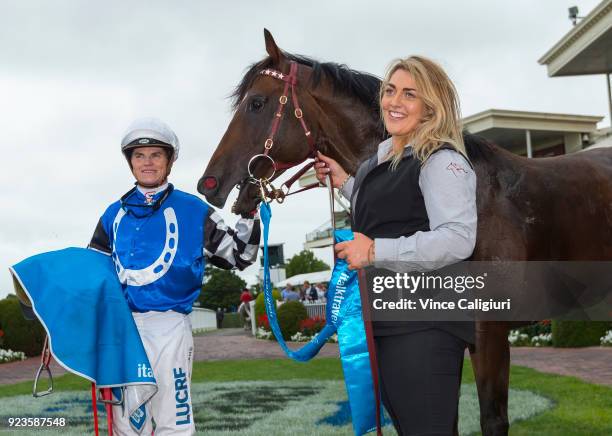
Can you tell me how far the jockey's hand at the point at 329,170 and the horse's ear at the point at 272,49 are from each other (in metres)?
0.55

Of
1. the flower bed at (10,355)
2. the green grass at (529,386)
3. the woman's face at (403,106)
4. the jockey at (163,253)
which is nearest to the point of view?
the woman's face at (403,106)

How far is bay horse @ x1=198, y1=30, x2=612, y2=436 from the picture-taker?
316 centimetres

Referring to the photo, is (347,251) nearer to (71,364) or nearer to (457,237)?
(457,237)

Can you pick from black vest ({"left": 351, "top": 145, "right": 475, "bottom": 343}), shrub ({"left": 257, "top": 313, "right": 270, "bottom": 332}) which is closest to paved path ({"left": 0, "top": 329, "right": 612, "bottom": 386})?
shrub ({"left": 257, "top": 313, "right": 270, "bottom": 332})

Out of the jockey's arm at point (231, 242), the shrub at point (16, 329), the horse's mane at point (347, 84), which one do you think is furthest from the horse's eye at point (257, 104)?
the shrub at point (16, 329)

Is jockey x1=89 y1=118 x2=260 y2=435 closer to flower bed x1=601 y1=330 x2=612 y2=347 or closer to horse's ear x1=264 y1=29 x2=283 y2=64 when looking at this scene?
horse's ear x1=264 y1=29 x2=283 y2=64

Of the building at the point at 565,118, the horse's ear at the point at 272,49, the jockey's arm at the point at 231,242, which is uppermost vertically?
the building at the point at 565,118

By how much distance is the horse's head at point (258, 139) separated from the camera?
3178mm

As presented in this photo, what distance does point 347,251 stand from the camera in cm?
192

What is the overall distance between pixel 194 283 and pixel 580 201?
7.67 ft

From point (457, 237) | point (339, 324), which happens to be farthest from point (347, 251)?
point (339, 324)

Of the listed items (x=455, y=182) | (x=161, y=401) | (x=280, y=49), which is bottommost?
(x=161, y=401)

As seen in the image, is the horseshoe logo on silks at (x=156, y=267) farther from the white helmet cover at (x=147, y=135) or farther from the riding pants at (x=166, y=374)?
the white helmet cover at (x=147, y=135)

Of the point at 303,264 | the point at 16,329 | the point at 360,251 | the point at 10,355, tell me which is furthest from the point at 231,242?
the point at 303,264
